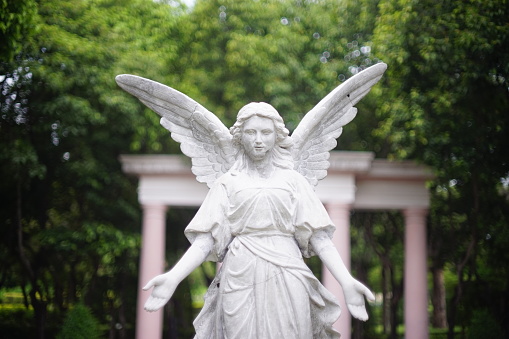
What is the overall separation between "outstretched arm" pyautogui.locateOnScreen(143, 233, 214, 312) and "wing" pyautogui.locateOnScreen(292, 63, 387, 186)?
1193 mm

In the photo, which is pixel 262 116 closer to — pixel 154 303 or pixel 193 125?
pixel 193 125

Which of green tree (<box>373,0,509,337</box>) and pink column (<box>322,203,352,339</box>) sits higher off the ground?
green tree (<box>373,0,509,337</box>)

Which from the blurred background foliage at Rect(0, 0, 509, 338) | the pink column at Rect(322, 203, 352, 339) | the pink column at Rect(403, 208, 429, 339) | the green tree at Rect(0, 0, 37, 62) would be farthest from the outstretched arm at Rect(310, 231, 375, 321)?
the pink column at Rect(403, 208, 429, 339)

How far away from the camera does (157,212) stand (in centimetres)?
1463

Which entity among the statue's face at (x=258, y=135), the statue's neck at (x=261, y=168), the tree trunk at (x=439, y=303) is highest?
the statue's face at (x=258, y=135)

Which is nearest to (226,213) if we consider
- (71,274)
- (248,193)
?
(248,193)

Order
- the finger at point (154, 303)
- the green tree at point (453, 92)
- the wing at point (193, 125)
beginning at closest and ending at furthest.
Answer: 1. the finger at point (154, 303)
2. the wing at point (193, 125)
3. the green tree at point (453, 92)

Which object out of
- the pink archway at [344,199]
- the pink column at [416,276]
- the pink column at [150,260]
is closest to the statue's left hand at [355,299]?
the pink archway at [344,199]

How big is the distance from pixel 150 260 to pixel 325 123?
920 cm

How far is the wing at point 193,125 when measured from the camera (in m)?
5.70

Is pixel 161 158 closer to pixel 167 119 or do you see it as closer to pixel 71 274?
pixel 71 274

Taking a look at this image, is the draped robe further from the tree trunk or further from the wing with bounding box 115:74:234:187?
the tree trunk

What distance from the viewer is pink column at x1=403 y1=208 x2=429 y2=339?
14070mm

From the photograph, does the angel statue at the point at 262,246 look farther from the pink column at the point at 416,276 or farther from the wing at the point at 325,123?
the pink column at the point at 416,276
